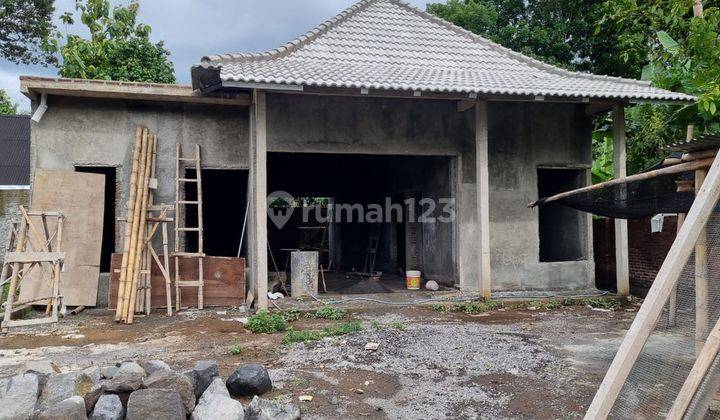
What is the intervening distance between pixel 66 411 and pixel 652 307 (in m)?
3.59

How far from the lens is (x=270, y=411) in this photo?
391 cm

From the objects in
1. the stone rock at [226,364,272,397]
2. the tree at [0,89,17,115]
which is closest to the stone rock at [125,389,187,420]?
the stone rock at [226,364,272,397]

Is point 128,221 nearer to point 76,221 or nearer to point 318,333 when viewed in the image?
point 76,221

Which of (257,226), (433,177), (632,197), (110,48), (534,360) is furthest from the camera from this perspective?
(110,48)

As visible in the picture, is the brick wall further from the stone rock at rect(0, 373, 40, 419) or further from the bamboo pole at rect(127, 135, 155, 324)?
the stone rock at rect(0, 373, 40, 419)

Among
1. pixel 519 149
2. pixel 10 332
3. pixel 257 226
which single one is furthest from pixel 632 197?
pixel 10 332

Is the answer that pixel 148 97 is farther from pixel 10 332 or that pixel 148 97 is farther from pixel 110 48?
pixel 110 48

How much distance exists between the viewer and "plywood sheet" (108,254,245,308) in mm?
8531

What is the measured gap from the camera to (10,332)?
714 centimetres

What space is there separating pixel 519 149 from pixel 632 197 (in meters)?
3.99

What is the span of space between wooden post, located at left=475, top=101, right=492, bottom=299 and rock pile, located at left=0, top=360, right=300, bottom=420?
5.40 m

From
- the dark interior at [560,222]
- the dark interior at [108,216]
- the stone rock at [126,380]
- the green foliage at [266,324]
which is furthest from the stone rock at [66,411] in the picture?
the dark interior at [560,222]

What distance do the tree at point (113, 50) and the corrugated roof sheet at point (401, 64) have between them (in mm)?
8402

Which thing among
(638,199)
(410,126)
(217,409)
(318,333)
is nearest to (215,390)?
(217,409)
